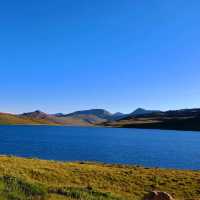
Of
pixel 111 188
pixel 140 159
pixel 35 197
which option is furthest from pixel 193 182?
pixel 140 159

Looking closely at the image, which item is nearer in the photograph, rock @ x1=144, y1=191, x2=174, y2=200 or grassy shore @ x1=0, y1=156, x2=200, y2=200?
rock @ x1=144, y1=191, x2=174, y2=200

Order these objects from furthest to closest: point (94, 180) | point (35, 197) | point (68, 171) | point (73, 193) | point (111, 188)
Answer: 1. point (68, 171)
2. point (94, 180)
3. point (111, 188)
4. point (73, 193)
5. point (35, 197)

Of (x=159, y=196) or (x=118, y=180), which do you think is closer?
(x=159, y=196)

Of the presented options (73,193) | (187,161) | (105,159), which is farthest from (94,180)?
(187,161)

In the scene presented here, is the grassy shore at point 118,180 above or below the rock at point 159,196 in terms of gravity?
below

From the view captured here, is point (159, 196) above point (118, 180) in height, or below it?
above

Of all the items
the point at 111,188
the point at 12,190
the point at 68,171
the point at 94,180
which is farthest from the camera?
the point at 68,171

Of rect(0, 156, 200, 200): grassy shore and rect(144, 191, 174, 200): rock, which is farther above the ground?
rect(144, 191, 174, 200): rock

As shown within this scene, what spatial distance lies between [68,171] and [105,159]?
38.0 meters

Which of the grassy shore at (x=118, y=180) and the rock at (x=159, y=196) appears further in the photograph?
the grassy shore at (x=118, y=180)

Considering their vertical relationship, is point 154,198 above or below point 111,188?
above

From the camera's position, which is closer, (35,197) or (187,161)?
(35,197)

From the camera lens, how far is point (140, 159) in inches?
3250

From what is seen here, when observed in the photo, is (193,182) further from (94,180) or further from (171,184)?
(94,180)
